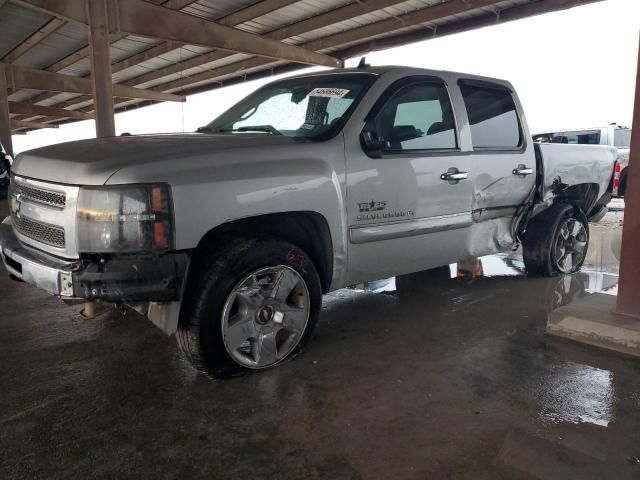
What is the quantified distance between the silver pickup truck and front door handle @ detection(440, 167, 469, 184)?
0.02 metres

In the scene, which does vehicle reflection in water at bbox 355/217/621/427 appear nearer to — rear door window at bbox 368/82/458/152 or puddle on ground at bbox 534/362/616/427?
puddle on ground at bbox 534/362/616/427

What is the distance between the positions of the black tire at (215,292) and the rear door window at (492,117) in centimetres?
209

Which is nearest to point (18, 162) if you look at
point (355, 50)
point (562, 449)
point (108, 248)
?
point (108, 248)

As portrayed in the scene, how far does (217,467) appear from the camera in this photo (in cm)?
208

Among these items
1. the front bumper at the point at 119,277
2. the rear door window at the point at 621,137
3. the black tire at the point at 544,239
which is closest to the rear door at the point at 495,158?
the black tire at the point at 544,239

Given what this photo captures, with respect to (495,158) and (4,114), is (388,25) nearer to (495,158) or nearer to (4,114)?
(495,158)

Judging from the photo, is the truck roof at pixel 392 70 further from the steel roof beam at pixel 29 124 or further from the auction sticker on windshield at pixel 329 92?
the steel roof beam at pixel 29 124

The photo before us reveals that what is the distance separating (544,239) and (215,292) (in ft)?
11.3

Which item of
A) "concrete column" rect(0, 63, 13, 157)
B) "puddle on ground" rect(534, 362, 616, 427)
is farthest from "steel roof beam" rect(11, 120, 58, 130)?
"puddle on ground" rect(534, 362, 616, 427)

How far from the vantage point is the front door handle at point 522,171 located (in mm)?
4270

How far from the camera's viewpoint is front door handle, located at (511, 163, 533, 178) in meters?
4.27

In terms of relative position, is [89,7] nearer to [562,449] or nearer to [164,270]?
[164,270]

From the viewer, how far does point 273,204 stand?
8.99 feet

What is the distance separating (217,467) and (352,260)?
1.54 metres
